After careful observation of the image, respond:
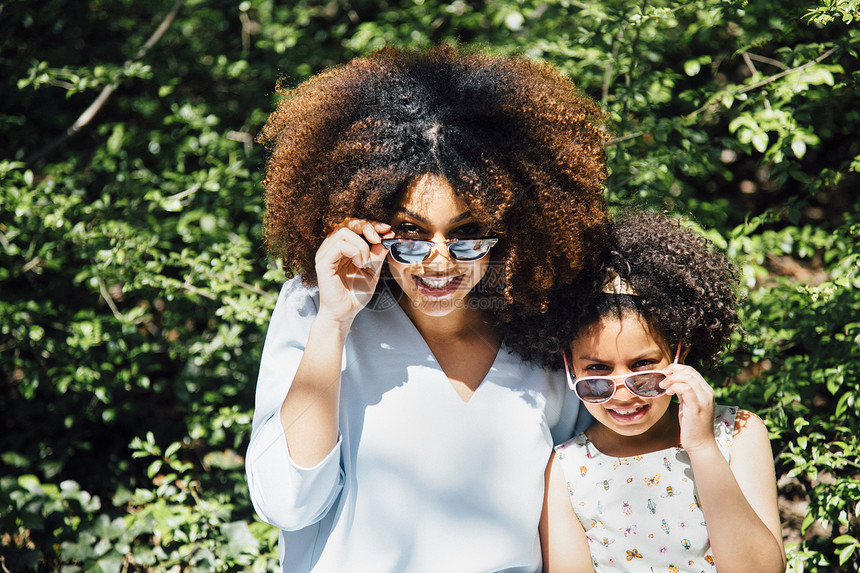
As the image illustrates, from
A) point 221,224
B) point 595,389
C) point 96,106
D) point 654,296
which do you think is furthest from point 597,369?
point 96,106

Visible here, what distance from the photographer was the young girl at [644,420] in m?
1.73

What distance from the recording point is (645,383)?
5.55ft

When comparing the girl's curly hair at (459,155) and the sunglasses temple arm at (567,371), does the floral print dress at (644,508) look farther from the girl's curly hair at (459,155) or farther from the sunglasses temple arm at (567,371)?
the girl's curly hair at (459,155)

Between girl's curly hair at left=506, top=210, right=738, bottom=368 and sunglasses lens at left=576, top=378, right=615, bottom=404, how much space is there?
0.38 feet

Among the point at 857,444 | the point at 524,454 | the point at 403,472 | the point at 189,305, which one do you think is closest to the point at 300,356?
the point at 403,472

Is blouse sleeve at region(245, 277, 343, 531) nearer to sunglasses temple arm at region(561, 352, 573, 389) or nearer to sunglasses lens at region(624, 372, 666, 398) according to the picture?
sunglasses temple arm at region(561, 352, 573, 389)

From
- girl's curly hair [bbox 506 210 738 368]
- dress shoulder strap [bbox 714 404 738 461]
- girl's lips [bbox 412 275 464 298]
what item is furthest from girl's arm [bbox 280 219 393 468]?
dress shoulder strap [bbox 714 404 738 461]

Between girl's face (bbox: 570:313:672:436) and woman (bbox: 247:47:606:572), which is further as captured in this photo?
girl's face (bbox: 570:313:672:436)

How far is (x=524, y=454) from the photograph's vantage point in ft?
5.92

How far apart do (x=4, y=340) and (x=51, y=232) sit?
0.52 metres

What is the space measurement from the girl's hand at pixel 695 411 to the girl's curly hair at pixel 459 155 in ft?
1.22

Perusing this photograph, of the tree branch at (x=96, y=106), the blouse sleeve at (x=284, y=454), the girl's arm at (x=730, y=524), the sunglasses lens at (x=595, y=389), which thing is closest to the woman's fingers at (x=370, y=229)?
the blouse sleeve at (x=284, y=454)

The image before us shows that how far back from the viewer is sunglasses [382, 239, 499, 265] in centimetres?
161

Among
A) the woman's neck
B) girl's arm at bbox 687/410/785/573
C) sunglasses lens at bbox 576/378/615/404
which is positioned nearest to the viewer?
girl's arm at bbox 687/410/785/573
